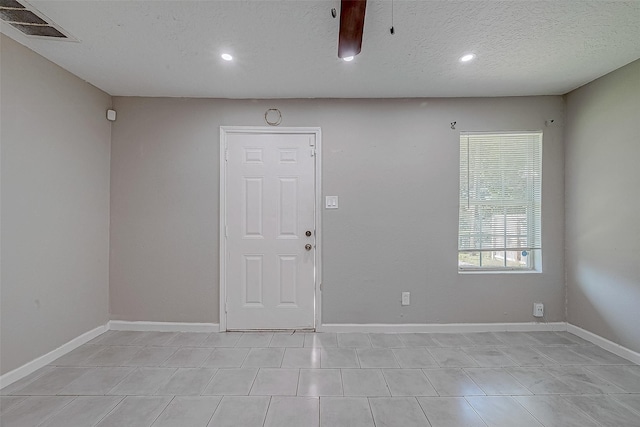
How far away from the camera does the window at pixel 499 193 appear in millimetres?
2992

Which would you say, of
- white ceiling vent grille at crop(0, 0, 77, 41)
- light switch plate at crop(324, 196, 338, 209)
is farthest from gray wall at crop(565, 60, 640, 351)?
white ceiling vent grille at crop(0, 0, 77, 41)

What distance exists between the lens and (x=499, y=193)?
3.00m

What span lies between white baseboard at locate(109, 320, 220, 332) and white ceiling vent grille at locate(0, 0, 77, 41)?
8.25ft

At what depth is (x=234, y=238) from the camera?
2.99m

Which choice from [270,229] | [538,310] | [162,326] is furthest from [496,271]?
[162,326]

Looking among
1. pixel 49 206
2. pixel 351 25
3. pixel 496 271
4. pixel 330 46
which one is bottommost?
pixel 496 271

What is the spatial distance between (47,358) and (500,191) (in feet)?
14.1

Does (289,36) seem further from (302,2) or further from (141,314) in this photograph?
(141,314)

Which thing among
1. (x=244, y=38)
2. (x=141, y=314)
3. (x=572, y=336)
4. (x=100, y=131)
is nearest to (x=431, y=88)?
(x=244, y=38)

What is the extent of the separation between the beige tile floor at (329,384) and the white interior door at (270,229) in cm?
32

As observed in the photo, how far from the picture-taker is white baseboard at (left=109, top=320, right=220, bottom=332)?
9.71ft

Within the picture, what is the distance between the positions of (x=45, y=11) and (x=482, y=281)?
399 cm

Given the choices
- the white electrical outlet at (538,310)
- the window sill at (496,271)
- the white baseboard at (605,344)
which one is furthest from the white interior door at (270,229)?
the white baseboard at (605,344)

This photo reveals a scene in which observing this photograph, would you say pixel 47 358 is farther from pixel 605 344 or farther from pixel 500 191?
pixel 605 344
